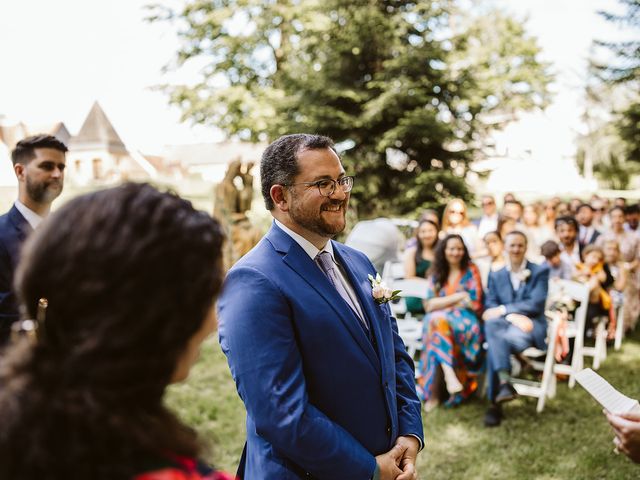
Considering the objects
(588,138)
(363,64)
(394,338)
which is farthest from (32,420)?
(588,138)

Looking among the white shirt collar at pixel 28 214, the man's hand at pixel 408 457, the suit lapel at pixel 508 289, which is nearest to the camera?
the man's hand at pixel 408 457

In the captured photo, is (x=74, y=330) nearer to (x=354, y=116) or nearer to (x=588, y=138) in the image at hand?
(x=354, y=116)

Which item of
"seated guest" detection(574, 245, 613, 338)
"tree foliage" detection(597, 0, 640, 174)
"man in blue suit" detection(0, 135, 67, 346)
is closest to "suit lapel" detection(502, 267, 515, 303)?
"seated guest" detection(574, 245, 613, 338)

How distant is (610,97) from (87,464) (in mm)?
58402

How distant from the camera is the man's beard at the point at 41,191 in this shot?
3167 mm

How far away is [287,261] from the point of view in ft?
6.80

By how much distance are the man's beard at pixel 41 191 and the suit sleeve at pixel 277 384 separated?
1838 millimetres

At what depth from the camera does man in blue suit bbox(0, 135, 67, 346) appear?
2813mm

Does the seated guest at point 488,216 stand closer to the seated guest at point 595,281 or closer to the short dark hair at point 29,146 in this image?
the seated guest at point 595,281

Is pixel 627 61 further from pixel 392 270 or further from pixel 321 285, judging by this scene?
pixel 321 285

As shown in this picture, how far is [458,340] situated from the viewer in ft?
19.5

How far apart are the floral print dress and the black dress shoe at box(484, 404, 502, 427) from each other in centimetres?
49

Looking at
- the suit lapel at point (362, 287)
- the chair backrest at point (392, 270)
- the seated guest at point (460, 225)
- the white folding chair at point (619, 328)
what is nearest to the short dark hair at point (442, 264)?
the chair backrest at point (392, 270)

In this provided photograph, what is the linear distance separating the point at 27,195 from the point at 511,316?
15.4 feet
